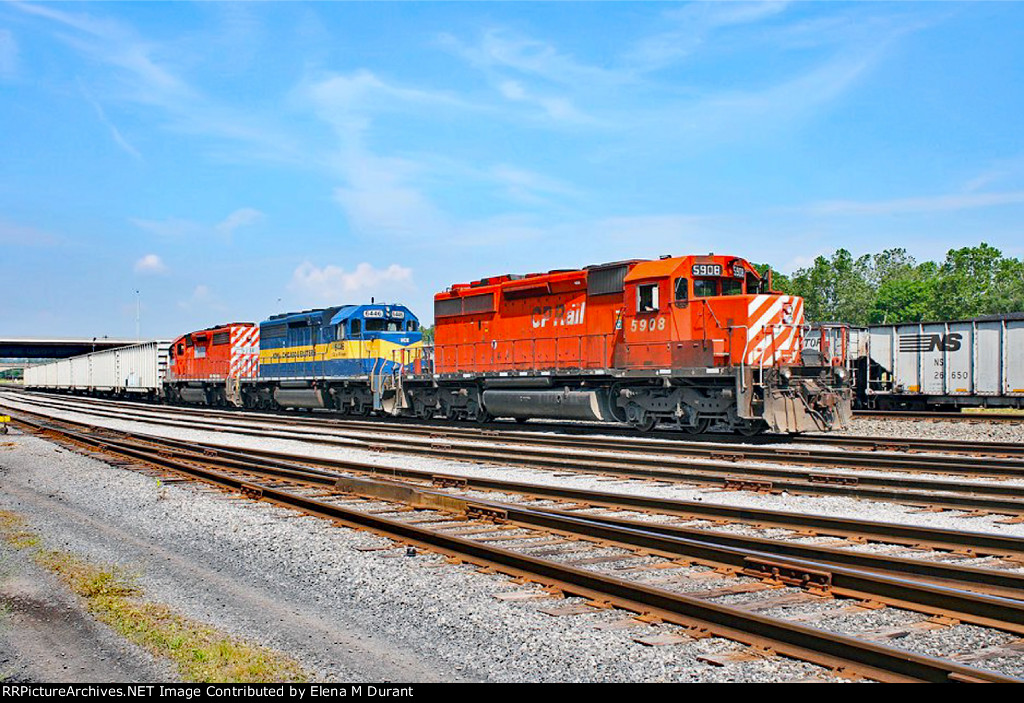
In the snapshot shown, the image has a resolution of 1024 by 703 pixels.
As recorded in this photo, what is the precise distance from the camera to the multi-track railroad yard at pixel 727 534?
4.93 metres

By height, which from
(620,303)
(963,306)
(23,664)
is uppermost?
(963,306)

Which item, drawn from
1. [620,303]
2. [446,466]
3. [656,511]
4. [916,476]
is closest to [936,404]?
[620,303]

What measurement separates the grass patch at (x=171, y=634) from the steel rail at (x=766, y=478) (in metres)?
7.07

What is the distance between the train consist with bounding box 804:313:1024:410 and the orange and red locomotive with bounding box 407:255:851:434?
6525 mm

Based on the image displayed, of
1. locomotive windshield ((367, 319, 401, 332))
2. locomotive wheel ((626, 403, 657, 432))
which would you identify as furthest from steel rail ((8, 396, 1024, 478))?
locomotive windshield ((367, 319, 401, 332))

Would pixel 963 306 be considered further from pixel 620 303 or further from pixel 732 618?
pixel 732 618

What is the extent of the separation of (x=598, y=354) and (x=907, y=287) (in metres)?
82.6

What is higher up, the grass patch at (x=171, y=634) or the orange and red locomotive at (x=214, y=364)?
the orange and red locomotive at (x=214, y=364)

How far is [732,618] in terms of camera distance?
16.5 ft

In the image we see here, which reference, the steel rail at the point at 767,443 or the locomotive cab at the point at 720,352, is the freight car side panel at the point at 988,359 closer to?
the steel rail at the point at 767,443

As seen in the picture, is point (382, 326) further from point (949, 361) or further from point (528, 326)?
point (949, 361)

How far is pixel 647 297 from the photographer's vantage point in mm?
18141

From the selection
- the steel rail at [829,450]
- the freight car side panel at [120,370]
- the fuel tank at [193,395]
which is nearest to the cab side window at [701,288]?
the steel rail at [829,450]
